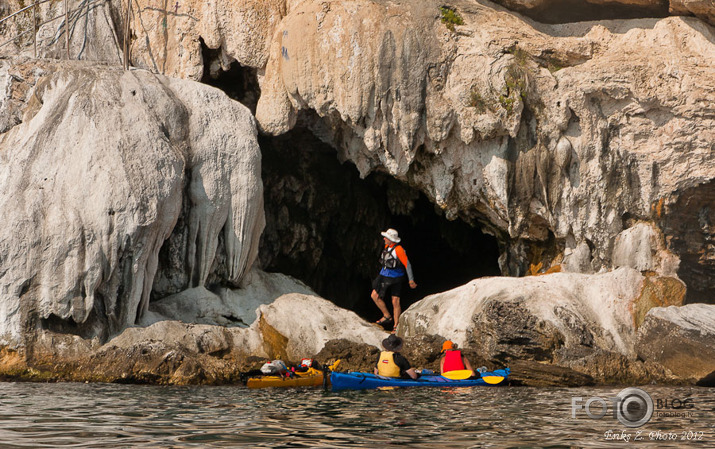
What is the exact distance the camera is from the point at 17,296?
1392cm

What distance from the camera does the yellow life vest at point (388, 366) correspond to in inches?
507

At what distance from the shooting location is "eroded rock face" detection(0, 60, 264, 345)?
14094 millimetres

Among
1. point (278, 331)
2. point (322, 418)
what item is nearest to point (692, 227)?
point (278, 331)

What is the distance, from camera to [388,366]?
42.4 ft

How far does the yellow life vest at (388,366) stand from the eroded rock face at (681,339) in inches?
157

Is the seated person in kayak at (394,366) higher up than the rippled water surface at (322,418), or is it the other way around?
the seated person in kayak at (394,366)

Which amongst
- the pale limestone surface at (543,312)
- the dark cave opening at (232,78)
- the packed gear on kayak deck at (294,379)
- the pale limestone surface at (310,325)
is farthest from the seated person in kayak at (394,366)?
the dark cave opening at (232,78)

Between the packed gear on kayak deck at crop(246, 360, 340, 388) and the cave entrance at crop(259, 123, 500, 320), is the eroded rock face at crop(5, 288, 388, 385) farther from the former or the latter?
the cave entrance at crop(259, 123, 500, 320)

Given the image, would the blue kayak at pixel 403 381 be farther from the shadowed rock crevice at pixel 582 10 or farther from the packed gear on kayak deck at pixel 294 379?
the shadowed rock crevice at pixel 582 10

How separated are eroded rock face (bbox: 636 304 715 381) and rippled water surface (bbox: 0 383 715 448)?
2.78 feet

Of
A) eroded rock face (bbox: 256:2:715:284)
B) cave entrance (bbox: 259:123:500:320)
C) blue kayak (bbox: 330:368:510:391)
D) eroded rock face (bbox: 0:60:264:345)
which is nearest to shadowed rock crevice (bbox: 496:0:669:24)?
eroded rock face (bbox: 256:2:715:284)

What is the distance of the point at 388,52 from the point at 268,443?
32.5ft

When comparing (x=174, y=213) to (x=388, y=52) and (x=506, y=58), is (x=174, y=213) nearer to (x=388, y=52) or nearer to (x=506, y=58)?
(x=388, y=52)

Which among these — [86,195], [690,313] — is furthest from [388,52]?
[690,313]
